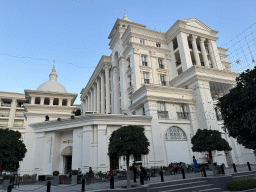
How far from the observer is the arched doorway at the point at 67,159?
70.3ft

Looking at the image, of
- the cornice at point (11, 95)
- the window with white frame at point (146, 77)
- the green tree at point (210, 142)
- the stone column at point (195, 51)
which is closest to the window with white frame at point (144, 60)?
the window with white frame at point (146, 77)

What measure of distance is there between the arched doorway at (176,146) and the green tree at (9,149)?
15.5 metres

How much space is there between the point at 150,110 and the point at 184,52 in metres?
12.9

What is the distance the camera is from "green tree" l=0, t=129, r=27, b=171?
14.8 metres

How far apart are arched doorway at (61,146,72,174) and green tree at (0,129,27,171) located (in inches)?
220

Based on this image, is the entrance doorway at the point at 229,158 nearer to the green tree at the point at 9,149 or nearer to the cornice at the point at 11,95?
the green tree at the point at 9,149

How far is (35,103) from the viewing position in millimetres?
28188

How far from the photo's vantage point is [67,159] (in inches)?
863

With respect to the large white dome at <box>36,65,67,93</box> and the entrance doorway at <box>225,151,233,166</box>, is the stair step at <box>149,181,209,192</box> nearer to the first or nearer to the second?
the entrance doorway at <box>225,151,233,166</box>

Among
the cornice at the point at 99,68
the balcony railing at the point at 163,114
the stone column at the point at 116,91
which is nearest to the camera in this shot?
the balcony railing at the point at 163,114

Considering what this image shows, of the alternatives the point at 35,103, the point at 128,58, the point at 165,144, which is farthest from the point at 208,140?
the point at 35,103

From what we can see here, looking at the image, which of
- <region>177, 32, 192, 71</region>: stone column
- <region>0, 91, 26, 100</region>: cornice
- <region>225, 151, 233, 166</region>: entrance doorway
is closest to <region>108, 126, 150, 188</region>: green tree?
<region>225, 151, 233, 166</region>: entrance doorway

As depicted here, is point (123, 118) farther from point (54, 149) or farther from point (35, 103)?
point (35, 103)

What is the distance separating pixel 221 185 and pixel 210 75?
18.2 m
